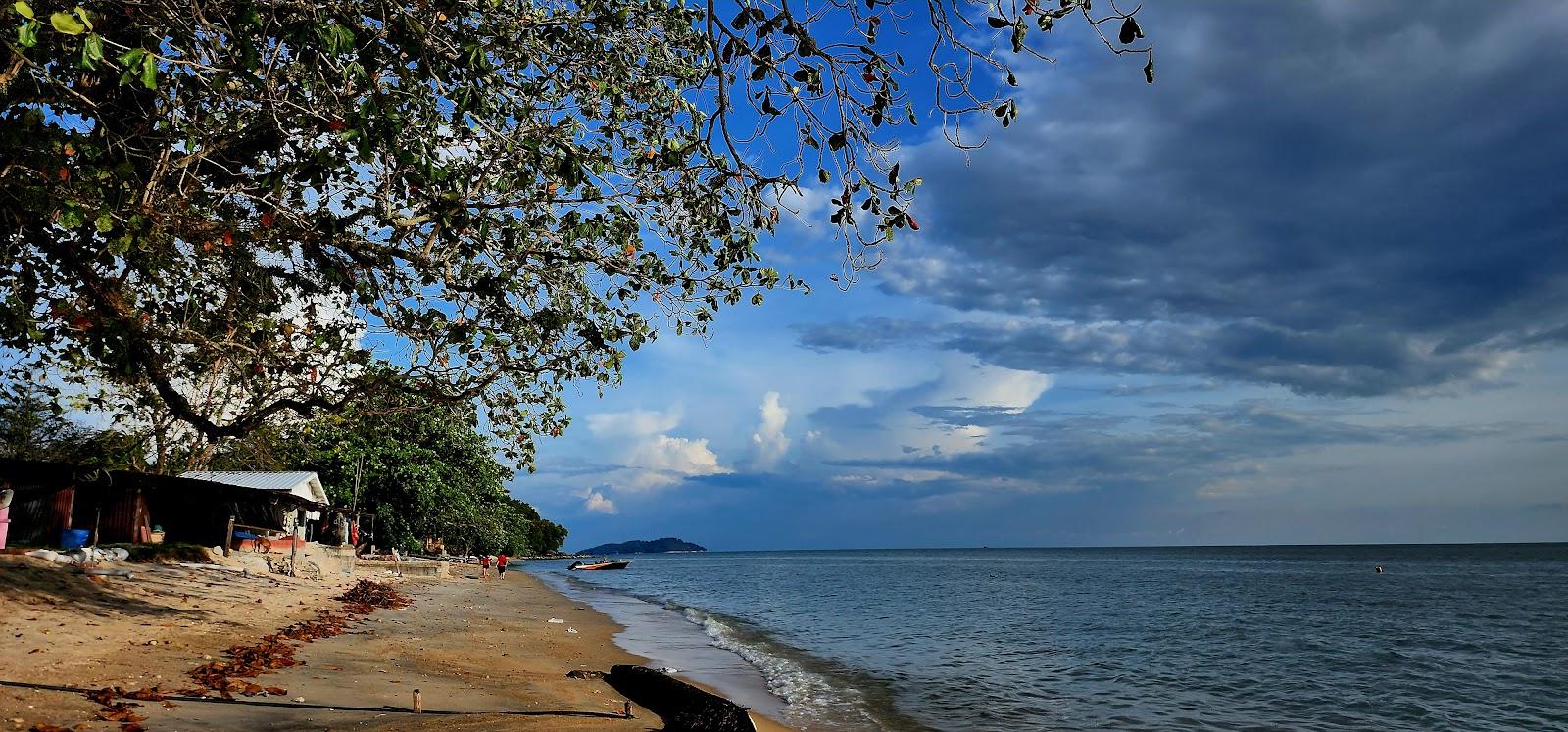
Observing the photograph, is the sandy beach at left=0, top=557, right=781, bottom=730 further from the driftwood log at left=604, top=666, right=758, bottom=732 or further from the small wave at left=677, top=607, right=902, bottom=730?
the small wave at left=677, top=607, right=902, bottom=730

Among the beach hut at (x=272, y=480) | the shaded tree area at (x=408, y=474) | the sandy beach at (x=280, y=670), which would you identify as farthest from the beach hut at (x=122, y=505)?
the shaded tree area at (x=408, y=474)

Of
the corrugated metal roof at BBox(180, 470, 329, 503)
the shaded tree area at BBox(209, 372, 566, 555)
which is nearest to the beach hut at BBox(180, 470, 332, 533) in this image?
the corrugated metal roof at BBox(180, 470, 329, 503)

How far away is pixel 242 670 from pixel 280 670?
2.23 ft

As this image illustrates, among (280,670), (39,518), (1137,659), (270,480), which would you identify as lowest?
(1137,659)

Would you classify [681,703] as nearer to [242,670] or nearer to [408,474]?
[242,670]

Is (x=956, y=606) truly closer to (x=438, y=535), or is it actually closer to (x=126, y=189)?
(x=438, y=535)

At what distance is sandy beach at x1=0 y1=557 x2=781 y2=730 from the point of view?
876 centimetres

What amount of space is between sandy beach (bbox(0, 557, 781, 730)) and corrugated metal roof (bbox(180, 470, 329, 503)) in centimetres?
1194

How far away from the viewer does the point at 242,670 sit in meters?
11.0

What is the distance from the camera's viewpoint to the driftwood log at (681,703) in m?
8.20

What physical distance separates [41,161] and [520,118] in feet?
11.3

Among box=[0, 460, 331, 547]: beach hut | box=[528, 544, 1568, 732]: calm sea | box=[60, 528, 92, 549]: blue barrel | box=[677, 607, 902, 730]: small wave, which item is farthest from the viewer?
box=[0, 460, 331, 547]: beach hut

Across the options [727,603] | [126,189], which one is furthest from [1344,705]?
[727,603]

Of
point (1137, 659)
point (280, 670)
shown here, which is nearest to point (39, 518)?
point (280, 670)
